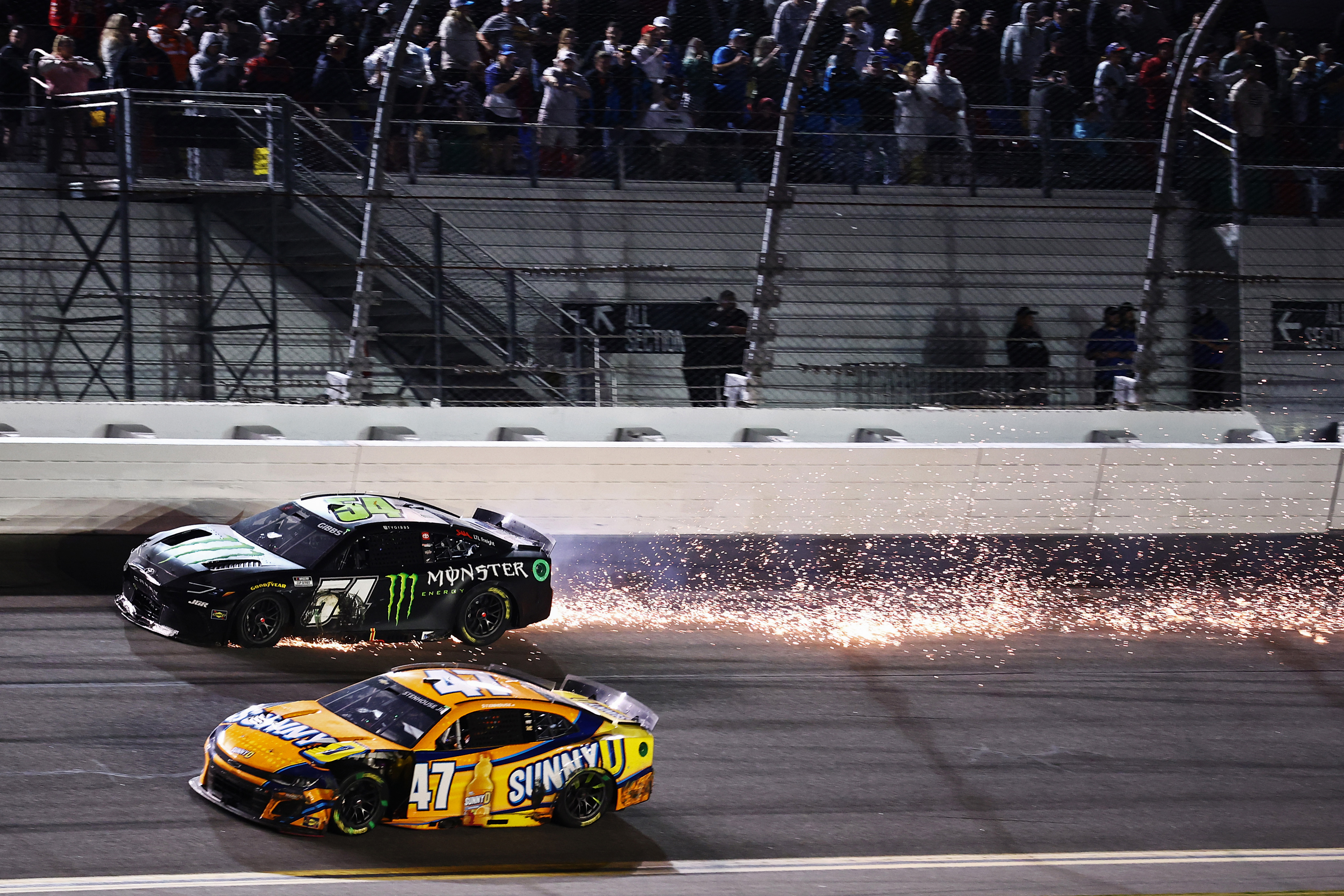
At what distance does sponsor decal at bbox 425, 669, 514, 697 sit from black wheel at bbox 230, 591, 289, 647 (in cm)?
177

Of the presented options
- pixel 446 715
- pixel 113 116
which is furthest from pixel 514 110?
pixel 446 715

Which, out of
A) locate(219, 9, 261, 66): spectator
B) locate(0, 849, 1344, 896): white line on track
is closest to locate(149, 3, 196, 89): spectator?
locate(219, 9, 261, 66): spectator

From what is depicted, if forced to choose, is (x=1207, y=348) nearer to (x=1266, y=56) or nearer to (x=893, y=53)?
(x=893, y=53)

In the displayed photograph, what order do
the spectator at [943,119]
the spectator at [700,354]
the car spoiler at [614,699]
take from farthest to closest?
the spectator at [943,119], the spectator at [700,354], the car spoiler at [614,699]

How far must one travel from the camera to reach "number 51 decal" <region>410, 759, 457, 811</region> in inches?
258

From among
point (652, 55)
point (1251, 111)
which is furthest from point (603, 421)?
point (1251, 111)

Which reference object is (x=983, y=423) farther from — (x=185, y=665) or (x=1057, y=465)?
(x=185, y=665)

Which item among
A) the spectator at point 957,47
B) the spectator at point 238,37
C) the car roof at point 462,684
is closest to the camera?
the car roof at point 462,684

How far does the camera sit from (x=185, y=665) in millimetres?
8281

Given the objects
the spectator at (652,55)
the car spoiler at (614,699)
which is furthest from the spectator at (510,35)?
the car spoiler at (614,699)

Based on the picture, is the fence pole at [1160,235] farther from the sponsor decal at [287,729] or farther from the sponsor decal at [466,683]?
the sponsor decal at [287,729]

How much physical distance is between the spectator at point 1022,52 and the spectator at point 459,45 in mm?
5098

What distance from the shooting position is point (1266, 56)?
15.8 metres

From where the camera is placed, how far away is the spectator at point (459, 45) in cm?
1332
